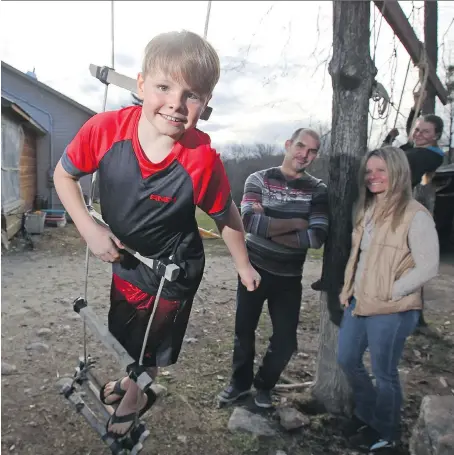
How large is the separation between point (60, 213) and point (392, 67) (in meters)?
2.75

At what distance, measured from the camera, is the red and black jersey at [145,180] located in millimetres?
761

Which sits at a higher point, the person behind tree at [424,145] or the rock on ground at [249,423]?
the person behind tree at [424,145]

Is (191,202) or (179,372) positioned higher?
(191,202)

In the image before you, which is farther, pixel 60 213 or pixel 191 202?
pixel 60 213

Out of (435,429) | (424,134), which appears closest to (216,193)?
(435,429)

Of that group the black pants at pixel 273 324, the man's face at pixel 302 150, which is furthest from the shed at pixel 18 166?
the man's face at pixel 302 150

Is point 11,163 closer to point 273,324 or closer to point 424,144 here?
point 273,324

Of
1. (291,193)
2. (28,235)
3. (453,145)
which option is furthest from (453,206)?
(28,235)

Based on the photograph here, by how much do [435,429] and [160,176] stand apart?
1263 mm

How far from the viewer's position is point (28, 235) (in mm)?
4070

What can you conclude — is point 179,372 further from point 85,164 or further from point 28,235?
point 28,235

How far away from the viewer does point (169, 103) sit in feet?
2.24

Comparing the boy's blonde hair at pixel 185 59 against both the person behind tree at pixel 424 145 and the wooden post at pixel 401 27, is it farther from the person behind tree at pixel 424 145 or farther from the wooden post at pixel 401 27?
the person behind tree at pixel 424 145

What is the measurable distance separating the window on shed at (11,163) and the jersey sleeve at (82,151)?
3.51 metres
